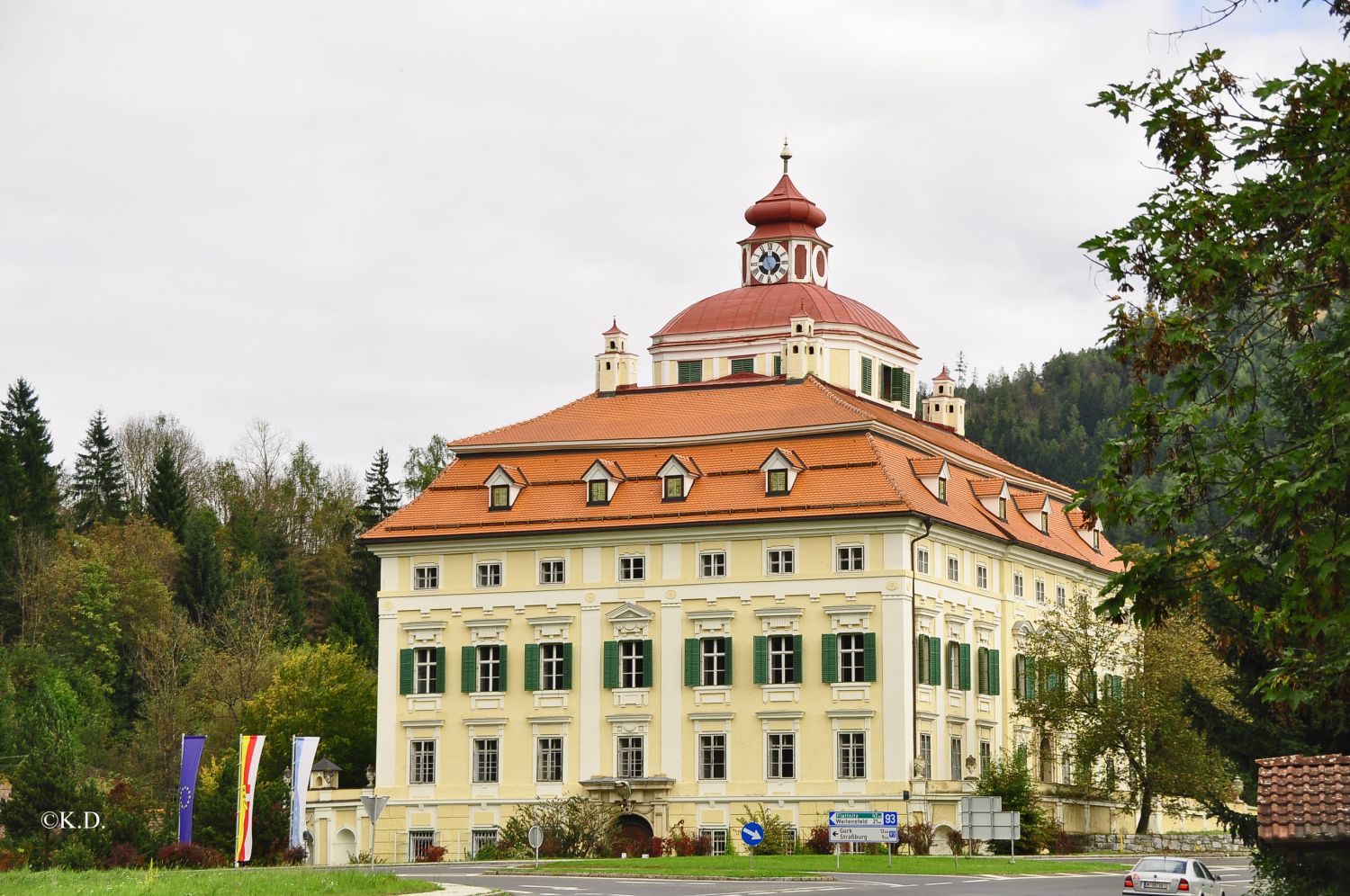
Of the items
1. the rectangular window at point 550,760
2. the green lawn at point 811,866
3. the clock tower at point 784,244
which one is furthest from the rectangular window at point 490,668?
the clock tower at point 784,244

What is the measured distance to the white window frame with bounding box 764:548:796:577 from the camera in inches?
2766

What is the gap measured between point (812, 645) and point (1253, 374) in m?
49.8

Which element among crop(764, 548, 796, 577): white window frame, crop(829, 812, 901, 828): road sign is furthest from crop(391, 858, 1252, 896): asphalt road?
crop(764, 548, 796, 577): white window frame

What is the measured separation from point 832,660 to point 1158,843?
13.1 m

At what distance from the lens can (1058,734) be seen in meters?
76.3

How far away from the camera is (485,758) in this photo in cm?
7288

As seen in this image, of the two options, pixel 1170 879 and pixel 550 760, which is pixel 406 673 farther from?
pixel 1170 879

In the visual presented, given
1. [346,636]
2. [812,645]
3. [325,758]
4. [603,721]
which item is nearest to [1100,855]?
[812,645]

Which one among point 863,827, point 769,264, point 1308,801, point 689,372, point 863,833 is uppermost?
point 769,264

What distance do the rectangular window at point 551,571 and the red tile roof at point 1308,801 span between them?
165 feet

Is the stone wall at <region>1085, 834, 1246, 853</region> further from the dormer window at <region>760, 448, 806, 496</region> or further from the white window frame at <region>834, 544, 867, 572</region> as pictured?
the dormer window at <region>760, 448, 806, 496</region>

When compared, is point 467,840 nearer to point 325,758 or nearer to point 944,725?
point 325,758

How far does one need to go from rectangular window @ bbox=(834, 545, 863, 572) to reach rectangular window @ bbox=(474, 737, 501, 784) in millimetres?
13330

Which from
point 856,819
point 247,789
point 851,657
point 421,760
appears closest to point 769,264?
point 851,657
